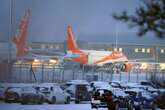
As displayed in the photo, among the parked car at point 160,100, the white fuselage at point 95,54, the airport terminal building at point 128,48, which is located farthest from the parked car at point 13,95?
the parked car at point 160,100

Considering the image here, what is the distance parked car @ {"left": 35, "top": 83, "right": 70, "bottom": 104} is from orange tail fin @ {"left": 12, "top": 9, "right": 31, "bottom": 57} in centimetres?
62

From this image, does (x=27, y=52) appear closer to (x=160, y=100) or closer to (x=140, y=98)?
(x=140, y=98)

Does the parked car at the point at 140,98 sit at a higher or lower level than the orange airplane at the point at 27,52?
lower

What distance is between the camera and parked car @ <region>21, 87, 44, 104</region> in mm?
8367

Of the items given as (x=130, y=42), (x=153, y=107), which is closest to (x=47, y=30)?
(x=130, y=42)

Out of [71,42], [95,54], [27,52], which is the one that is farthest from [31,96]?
[95,54]

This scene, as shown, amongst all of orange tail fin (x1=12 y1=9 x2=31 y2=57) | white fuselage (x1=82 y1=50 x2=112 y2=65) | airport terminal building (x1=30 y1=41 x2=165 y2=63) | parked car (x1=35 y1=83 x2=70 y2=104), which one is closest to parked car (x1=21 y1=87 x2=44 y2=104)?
parked car (x1=35 y1=83 x2=70 y2=104)

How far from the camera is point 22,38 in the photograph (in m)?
8.32

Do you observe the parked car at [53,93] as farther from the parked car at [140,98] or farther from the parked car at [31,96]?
the parked car at [140,98]

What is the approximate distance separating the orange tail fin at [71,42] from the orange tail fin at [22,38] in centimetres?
67

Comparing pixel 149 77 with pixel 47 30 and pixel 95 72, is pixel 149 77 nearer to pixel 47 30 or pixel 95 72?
pixel 95 72

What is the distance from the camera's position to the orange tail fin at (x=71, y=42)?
26.8ft

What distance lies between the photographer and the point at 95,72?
8297 mm

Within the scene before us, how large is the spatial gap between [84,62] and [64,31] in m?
0.63
